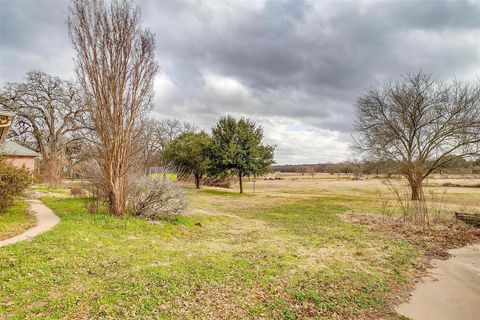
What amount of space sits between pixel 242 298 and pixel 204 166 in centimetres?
2457

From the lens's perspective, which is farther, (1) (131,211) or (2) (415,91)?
(2) (415,91)

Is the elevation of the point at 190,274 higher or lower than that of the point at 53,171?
lower

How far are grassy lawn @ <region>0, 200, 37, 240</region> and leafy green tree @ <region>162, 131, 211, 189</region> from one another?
1857cm

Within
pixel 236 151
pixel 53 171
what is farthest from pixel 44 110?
pixel 236 151

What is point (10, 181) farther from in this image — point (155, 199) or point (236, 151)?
point (236, 151)

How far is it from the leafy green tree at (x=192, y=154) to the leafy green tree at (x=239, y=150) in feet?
6.36

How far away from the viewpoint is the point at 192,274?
5352mm

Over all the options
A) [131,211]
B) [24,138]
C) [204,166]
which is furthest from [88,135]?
[24,138]

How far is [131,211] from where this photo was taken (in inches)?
404

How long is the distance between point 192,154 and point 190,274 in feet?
Result: 81.4

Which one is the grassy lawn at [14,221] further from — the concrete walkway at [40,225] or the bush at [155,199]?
the bush at [155,199]

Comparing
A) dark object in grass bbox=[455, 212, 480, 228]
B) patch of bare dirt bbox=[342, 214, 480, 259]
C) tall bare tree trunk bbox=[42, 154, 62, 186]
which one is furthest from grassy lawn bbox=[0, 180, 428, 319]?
tall bare tree trunk bbox=[42, 154, 62, 186]

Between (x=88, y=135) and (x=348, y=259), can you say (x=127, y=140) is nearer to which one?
(x=88, y=135)

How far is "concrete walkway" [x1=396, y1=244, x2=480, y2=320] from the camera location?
4484 millimetres
